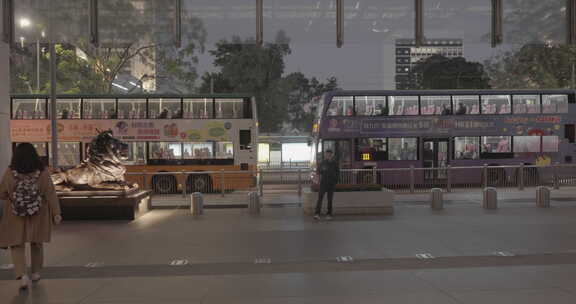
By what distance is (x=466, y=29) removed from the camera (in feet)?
41.4

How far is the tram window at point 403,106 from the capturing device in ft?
67.1

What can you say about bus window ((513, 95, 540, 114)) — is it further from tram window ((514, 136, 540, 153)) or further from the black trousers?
the black trousers

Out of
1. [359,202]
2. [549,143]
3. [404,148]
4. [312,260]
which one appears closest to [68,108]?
[359,202]

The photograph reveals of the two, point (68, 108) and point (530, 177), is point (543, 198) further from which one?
point (68, 108)

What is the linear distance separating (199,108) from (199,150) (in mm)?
1633

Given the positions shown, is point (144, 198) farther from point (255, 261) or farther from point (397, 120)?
point (397, 120)

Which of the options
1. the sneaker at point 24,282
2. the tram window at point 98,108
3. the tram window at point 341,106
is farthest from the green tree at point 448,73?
the sneaker at point 24,282

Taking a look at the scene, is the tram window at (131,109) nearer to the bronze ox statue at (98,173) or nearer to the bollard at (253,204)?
the bronze ox statue at (98,173)

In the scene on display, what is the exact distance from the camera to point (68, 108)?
773 inches

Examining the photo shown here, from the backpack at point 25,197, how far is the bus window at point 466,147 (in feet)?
56.5

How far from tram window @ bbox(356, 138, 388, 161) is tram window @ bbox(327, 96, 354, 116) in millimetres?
1226

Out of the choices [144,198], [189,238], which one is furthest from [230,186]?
[189,238]

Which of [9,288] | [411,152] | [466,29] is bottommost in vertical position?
[9,288]

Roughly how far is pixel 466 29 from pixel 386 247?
21.8ft
